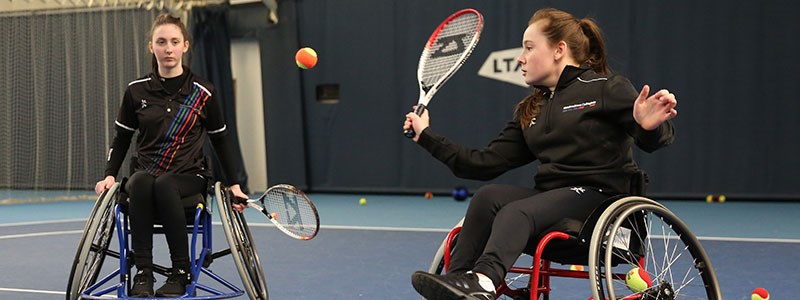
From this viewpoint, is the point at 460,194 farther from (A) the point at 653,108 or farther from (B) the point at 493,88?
(A) the point at 653,108

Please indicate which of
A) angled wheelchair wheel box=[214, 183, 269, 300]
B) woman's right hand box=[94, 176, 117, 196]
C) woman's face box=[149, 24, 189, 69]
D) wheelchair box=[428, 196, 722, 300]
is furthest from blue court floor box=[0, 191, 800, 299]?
wheelchair box=[428, 196, 722, 300]

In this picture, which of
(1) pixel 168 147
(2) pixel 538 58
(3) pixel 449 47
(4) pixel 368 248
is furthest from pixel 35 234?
(2) pixel 538 58

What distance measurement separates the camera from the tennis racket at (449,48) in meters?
2.65

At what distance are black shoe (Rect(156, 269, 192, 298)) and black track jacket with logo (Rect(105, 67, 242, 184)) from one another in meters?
0.32

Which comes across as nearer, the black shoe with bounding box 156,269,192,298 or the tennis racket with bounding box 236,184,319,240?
the black shoe with bounding box 156,269,192,298

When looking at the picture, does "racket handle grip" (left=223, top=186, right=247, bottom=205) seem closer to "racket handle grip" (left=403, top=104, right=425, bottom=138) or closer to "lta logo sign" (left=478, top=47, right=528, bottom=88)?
"racket handle grip" (left=403, top=104, right=425, bottom=138)

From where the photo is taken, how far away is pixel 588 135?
226 centimetres

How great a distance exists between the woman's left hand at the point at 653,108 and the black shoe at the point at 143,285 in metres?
1.47

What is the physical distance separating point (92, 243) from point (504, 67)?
16.8 ft

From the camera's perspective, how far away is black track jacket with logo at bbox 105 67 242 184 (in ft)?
9.97

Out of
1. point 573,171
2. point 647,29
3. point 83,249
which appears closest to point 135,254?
point 83,249

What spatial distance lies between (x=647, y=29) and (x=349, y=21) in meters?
2.38

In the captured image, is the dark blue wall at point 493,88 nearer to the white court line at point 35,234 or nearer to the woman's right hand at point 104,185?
the white court line at point 35,234

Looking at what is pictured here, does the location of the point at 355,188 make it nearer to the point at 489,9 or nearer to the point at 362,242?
the point at 489,9
